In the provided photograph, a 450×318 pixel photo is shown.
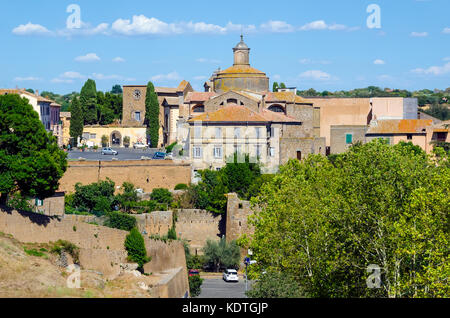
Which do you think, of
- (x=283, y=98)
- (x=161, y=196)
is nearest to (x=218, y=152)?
(x=161, y=196)

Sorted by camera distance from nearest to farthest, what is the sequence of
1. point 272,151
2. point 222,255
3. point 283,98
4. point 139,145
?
point 222,255 → point 272,151 → point 283,98 → point 139,145

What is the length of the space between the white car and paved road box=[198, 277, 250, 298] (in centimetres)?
24

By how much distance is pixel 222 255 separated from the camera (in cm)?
4362

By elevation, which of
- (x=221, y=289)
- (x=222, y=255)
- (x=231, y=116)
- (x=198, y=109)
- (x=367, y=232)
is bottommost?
(x=221, y=289)

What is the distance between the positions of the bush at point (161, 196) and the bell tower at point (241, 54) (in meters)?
19.9

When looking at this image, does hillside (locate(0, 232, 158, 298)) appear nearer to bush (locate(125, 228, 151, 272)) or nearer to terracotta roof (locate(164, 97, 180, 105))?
bush (locate(125, 228, 151, 272))

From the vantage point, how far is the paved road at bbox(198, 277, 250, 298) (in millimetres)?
35719

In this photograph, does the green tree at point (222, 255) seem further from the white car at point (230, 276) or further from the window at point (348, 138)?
the window at point (348, 138)

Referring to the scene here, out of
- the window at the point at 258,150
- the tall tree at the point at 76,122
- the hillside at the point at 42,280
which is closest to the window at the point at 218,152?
the window at the point at 258,150

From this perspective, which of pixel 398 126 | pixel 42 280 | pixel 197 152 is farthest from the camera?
pixel 398 126

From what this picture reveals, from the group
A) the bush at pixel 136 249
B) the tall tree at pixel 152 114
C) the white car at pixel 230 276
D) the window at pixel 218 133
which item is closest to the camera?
the bush at pixel 136 249

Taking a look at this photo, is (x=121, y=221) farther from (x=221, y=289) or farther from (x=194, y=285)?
(x=194, y=285)

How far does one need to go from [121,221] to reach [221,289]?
20.5 feet

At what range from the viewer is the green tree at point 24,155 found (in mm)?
32031
